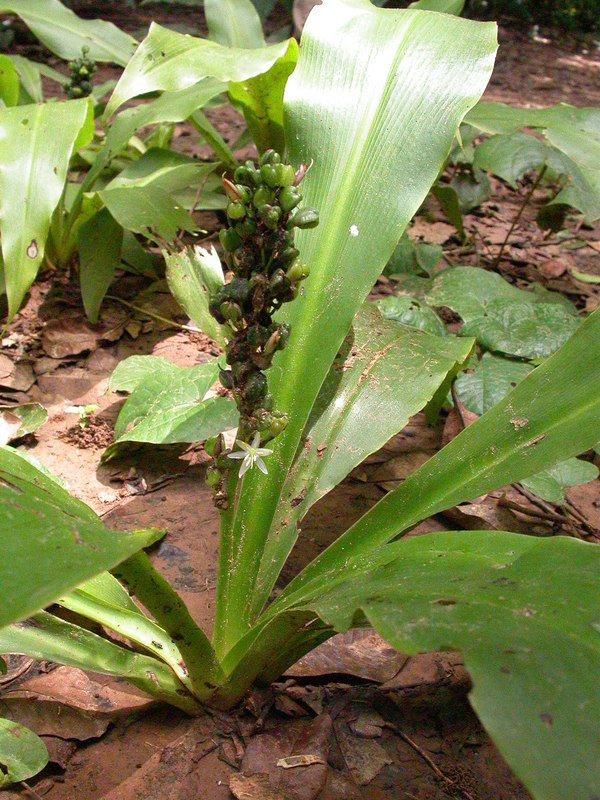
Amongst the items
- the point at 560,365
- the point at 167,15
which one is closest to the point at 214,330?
the point at 560,365

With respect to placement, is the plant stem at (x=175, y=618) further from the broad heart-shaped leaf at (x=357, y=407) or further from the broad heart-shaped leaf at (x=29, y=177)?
the broad heart-shaped leaf at (x=29, y=177)

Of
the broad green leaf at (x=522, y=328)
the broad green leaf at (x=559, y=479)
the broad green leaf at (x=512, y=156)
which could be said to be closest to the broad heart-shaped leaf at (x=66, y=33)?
the broad green leaf at (x=512, y=156)

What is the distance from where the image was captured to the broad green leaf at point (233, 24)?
8.55ft

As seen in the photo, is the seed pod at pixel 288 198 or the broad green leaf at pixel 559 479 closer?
the seed pod at pixel 288 198

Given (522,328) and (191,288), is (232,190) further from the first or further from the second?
(522,328)

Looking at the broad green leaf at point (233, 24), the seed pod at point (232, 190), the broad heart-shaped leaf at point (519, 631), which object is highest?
the seed pod at point (232, 190)

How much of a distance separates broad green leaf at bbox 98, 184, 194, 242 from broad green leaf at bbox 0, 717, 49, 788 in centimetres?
→ 118

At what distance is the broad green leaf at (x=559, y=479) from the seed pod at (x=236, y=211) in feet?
2.62

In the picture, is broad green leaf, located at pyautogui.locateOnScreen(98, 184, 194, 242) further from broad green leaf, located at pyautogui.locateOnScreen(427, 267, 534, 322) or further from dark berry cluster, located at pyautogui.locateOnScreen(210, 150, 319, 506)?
dark berry cluster, located at pyautogui.locateOnScreen(210, 150, 319, 506)

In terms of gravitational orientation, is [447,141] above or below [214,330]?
above

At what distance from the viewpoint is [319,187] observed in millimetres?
1227

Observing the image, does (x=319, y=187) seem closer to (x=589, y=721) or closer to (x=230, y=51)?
(x=230, y=51)

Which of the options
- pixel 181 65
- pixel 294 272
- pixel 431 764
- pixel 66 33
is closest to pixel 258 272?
pixel 294 272

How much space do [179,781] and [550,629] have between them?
2.02 ft
